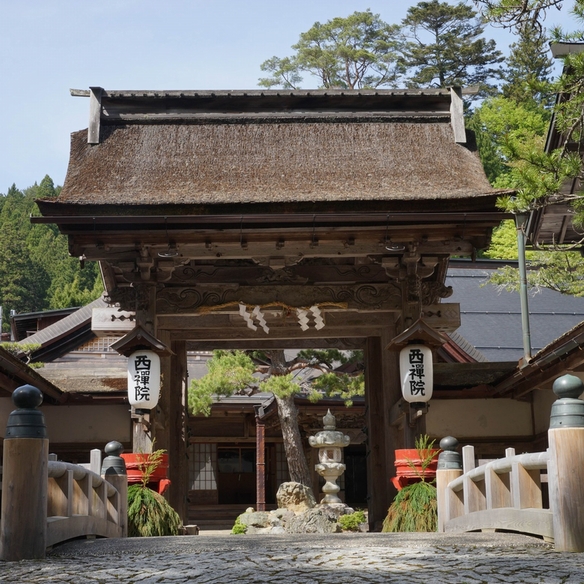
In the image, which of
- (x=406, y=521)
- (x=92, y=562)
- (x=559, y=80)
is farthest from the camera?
(x=406, y=521)

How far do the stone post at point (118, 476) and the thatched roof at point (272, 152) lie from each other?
3293 mm

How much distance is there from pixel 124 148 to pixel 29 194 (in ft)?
184

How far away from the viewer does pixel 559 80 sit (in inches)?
309

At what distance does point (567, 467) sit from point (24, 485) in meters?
3.38

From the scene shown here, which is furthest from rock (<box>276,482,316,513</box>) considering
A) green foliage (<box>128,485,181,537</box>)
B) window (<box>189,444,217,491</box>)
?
green foliage (<box>128,485,181,537</box>)

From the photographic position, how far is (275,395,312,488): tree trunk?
751 inches

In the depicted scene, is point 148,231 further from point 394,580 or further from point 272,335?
point 394,580

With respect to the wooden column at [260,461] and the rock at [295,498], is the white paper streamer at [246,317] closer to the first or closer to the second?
the rock at [295,498]

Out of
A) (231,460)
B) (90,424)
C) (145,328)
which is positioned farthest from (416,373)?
(231,460)

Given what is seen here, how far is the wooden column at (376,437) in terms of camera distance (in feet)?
41.3

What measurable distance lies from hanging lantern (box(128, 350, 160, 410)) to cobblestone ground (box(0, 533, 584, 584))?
4125mm

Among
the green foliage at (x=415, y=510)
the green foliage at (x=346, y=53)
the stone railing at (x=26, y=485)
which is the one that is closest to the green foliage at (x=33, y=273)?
the green foliage at (x=346, y=53)

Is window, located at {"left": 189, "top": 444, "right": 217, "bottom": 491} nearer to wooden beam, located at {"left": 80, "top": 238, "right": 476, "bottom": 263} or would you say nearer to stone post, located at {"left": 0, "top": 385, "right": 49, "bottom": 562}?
wooden beam, located at {"left": 80, "top": 238, "right": 476, "bottom": 263}

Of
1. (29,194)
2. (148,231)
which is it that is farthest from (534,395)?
(29,194)
